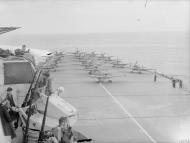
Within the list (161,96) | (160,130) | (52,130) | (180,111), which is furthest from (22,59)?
(161,96)

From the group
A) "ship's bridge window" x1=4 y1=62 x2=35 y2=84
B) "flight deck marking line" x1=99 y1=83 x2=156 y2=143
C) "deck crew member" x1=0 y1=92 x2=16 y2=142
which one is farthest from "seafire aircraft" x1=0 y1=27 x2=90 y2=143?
"flight deck marking line" x1=99 y1=83 x2=156 y2=143

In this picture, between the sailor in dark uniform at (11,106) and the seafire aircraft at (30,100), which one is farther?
the sailor in dark uniform at (11,106)

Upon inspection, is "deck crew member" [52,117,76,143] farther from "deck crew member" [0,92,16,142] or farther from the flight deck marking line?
the flight deck marking line

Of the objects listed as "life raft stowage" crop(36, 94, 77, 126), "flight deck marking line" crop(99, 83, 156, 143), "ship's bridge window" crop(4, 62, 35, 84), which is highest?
"ship's bridge window" crop(4, 62, 35, 84)

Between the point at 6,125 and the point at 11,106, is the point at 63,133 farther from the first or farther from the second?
the point at 11,106

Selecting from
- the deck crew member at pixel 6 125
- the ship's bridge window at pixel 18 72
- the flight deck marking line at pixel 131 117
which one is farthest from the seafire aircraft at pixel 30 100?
the flight deck marking line at pixel 131 117

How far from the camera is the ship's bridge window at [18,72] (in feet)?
27.3

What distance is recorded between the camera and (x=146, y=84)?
62.1 ft

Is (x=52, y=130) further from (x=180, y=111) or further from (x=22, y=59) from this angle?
(x=180, y=111)

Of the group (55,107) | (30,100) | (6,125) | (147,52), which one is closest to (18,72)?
(30,100)

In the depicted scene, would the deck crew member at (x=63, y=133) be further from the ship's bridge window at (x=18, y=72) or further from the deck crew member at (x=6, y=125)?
the ship's bridge window at (x=18, y=72)

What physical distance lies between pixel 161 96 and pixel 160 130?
5.41 meters

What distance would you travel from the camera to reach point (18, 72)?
869 centimetres

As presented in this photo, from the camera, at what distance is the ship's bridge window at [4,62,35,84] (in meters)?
8.33
